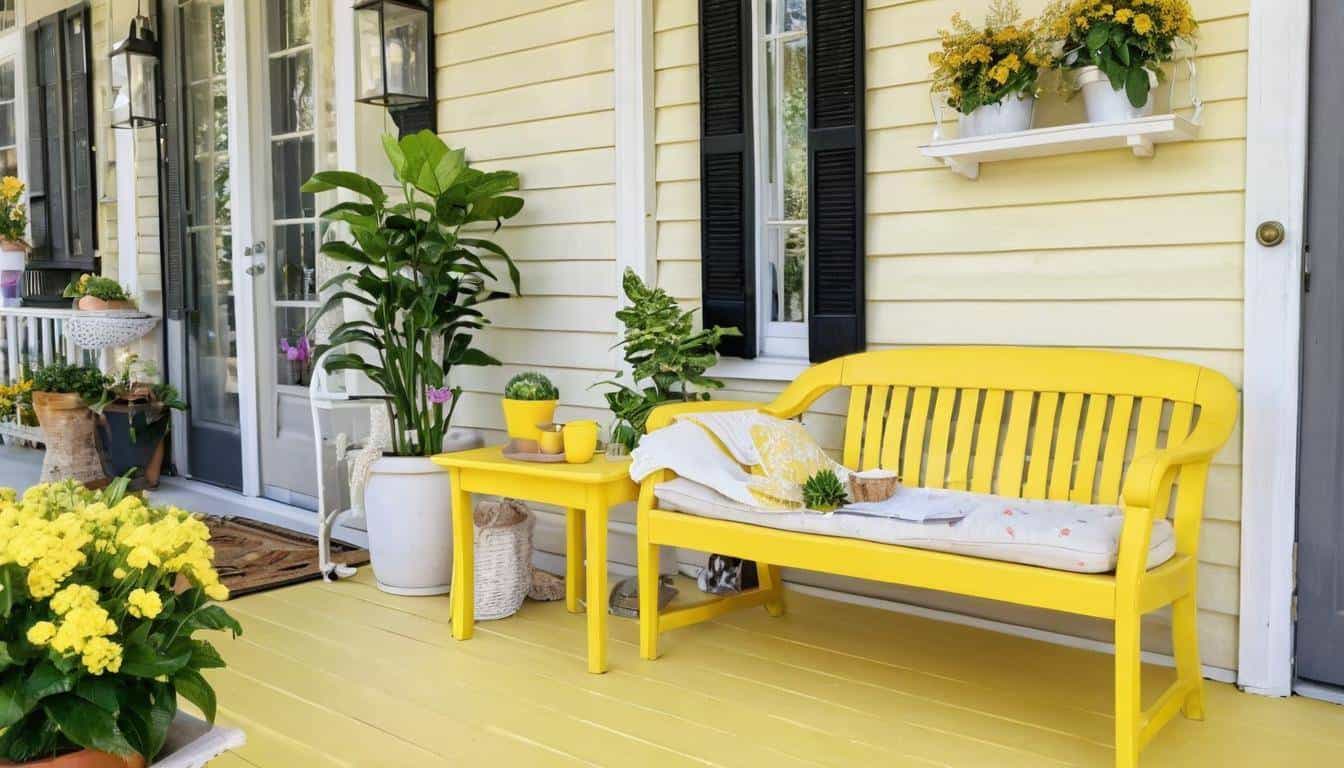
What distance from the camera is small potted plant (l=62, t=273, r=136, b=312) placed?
18.9 ft

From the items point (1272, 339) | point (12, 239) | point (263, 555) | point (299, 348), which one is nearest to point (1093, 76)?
point (1272, 339)

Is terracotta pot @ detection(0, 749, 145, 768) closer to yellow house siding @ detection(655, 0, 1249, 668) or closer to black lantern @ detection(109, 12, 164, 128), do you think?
yellow house siding @ detection(655, 0, 1249, 668)

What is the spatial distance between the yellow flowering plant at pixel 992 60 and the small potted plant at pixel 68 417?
174 inches

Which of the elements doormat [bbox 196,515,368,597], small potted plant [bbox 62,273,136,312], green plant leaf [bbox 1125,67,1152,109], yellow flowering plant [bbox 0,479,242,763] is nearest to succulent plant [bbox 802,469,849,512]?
green plant leaf [bbox 1125,67,1152,109]

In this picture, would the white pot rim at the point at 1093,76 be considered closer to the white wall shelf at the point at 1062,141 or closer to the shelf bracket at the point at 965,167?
the white wall shelf at the point at 1062,141

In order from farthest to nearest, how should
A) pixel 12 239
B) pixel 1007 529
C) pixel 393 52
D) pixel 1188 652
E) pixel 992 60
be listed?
pixel 12 239 < pixel 393 52 < pixel 992 60 < pixel 1188 652 < pixel 1007 529

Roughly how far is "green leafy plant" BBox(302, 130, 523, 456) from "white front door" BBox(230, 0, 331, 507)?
128 cm

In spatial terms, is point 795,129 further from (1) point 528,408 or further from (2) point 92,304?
(2) point 92,304

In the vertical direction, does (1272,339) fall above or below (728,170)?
below

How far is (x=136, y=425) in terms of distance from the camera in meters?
5.54

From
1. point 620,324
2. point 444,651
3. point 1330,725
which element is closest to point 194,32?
point 620,324

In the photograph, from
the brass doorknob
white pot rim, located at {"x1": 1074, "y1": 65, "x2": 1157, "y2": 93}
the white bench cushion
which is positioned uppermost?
white pot rim, located at {"x1": 1074, "y1": 65, "x2": 1157, "y2": 93}

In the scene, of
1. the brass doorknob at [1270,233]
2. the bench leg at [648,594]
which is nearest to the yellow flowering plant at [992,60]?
the brass doorknob at [1270,233]

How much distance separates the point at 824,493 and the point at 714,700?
561 millimetres
